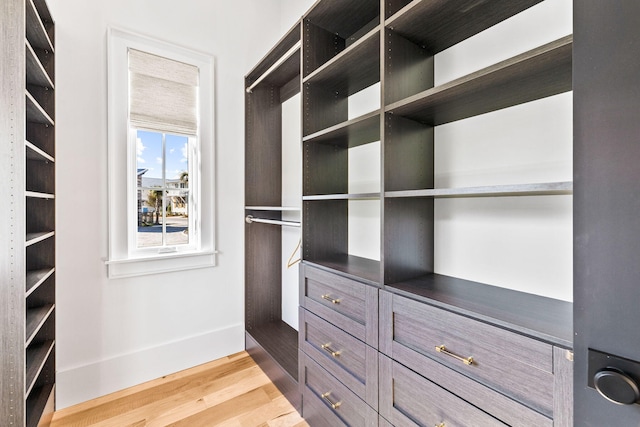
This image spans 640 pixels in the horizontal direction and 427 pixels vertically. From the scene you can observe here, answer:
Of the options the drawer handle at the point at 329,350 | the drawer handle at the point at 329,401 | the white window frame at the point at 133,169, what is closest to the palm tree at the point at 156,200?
the white window frame at the point at 133,169

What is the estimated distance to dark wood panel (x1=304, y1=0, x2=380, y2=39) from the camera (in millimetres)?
1536

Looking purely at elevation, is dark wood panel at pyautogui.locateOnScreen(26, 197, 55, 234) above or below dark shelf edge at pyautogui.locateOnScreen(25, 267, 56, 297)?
above

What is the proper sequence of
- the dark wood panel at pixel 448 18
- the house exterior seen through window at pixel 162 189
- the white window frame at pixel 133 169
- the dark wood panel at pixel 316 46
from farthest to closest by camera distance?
the house exterior seen through window at pixel 162 189 → the white window frame at pixel 133 169 → the dark wood panel at pixel 316 46 → the dark wood panel at pixel 448 18

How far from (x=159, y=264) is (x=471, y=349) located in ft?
6.83

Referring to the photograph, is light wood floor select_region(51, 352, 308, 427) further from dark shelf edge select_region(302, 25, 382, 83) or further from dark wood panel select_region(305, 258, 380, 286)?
dark shelf edge select_region(302, 25, 382, 83)

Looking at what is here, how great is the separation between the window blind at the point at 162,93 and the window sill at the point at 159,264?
3.12 ft

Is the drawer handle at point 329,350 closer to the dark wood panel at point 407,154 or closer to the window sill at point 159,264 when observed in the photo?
the dark wood panel at point 407,154

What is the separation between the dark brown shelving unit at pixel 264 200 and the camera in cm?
246

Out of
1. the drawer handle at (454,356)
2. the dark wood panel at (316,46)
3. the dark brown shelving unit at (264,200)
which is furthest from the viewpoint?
the dark brown shelving unit at (264,200)

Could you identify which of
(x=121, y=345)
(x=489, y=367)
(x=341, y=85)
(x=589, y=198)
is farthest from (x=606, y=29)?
(x=121, y=345)

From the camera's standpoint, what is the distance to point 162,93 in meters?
2.18

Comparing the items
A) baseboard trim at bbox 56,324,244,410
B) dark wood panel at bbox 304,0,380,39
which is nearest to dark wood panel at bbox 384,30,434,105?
dark wood panel at bbox 304,0,380,39

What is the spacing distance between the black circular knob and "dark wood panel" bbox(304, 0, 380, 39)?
1.70 meters

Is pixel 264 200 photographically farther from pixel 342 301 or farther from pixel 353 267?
pixel 342 301
